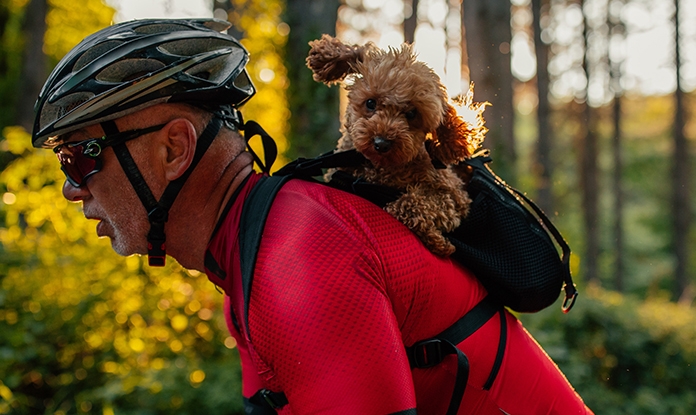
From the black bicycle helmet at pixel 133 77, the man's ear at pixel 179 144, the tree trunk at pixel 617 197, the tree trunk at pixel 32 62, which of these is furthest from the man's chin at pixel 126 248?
the tree trunk at pixel 617 197

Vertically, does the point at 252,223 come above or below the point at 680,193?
above

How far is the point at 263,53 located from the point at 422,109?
5197 mm

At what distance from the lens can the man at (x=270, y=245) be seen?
133cm

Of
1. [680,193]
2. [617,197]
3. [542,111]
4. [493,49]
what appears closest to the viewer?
[493,49]

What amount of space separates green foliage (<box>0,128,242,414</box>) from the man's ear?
3663mm

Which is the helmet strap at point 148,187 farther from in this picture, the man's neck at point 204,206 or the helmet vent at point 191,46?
the helmet vent at point 191,46

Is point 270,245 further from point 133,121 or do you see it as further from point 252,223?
point 133,121

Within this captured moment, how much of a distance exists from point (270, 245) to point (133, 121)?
676mm

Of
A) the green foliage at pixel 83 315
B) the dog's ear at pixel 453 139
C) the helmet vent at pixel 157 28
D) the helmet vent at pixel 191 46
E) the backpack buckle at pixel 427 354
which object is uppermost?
the helmet vent at pixel 157 28

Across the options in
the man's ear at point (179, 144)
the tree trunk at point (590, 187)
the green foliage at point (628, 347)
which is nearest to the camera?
the man's ear at point (179, 144)

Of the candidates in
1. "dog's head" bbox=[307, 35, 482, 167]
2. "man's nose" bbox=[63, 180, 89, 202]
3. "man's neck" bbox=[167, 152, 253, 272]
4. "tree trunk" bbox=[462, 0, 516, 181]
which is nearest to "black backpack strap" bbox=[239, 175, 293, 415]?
"man's neck" bbox=[167, 152, 253, 272]

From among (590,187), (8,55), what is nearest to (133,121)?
(8,55)

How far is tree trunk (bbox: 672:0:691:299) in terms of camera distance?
2292 centimetres

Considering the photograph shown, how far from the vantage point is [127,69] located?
1827mm
